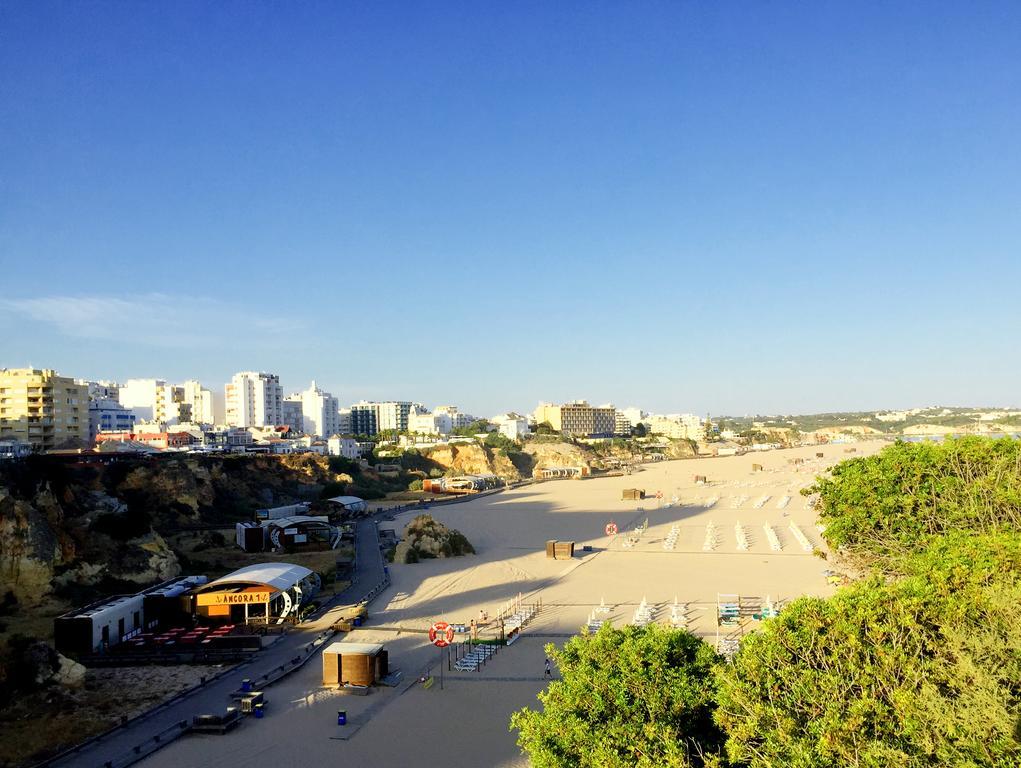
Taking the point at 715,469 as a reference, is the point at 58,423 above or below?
above

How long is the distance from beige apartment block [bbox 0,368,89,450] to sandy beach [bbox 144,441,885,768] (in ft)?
138

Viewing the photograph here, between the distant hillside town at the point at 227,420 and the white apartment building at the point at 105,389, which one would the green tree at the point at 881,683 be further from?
the white apartment building at the point at 105,389

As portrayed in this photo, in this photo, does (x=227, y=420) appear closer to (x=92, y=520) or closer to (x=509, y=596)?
(x=92, y=520)

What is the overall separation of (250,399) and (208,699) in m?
123

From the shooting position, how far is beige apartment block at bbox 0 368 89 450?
69875 millimetres

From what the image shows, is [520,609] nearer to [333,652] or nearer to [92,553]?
[333,652]

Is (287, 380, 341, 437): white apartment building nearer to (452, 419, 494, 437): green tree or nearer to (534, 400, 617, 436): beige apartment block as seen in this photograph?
(452, 419, 494, 437): green tree

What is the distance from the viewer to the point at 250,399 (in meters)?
133

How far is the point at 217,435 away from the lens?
100688 millimetres

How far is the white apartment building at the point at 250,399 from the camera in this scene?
132500 mm

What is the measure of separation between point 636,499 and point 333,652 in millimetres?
46911

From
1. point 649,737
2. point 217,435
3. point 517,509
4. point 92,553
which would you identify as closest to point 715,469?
point 517,509

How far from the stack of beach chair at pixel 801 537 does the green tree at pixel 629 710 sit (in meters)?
28.2

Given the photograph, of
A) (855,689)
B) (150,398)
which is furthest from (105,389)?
(855,689)
